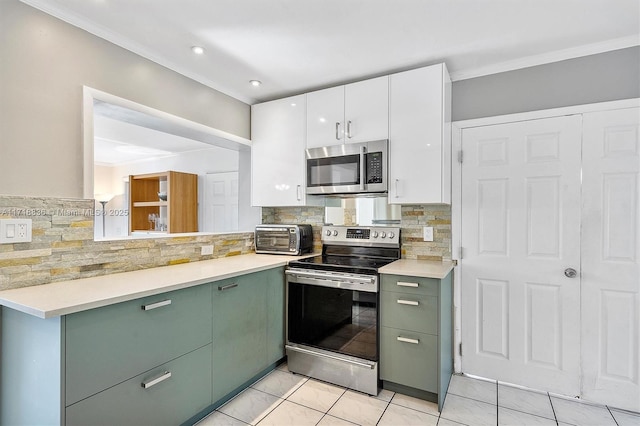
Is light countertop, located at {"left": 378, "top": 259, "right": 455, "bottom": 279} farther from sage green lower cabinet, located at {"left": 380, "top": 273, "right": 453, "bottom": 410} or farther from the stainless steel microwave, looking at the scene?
the stainless steel microwave

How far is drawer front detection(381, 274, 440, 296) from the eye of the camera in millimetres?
2139

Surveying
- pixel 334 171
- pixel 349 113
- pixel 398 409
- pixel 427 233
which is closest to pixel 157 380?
pixel 398 409

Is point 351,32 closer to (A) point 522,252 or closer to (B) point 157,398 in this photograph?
(A) point 522,252

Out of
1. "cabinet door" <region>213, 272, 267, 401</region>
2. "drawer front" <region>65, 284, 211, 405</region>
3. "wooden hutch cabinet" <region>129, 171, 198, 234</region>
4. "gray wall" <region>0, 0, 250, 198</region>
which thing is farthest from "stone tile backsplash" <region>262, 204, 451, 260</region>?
"wooden hutch cabinet" <region>129, 171, 198, 234</region>

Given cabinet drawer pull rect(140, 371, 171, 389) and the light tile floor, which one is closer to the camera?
cabinet drawer pull rect(140, 371, 171, 389)

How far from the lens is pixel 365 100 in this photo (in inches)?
103

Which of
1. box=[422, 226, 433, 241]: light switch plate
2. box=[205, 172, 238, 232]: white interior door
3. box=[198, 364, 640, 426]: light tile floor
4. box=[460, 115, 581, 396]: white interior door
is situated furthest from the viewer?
box=[205, 172, 238, 232]: white interior door

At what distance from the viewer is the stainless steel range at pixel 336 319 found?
7.52 ft

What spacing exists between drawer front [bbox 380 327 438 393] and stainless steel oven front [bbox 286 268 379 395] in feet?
0.24

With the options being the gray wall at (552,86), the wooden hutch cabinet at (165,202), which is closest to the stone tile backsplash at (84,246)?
the gray wall at (552,86)

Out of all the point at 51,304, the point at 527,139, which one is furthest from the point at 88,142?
the point at 527,139

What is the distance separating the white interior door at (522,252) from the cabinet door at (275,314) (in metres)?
1.39

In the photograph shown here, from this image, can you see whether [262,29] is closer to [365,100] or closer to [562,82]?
[365,100]

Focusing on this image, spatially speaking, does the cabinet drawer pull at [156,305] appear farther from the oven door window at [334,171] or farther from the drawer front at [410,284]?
the oven door window at [334,171]
